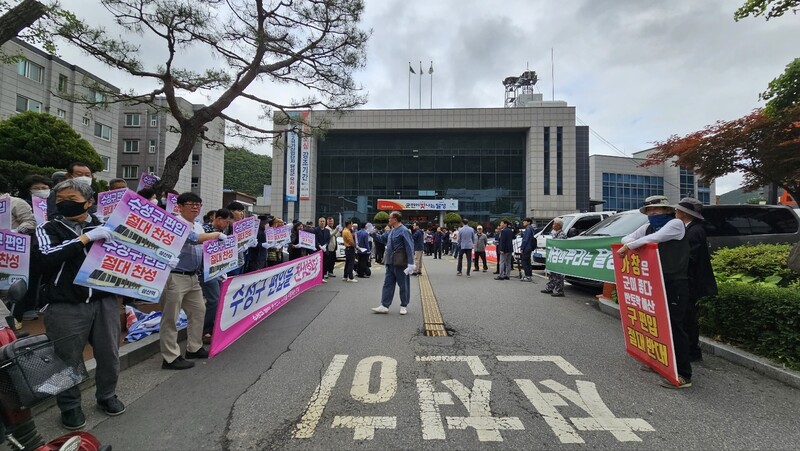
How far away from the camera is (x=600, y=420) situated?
122 inches

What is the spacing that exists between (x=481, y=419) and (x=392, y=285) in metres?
4.29

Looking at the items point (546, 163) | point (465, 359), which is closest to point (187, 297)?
point (465, 359)

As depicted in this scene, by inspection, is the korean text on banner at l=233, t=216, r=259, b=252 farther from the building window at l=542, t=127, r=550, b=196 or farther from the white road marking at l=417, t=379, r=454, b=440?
the building window at l=542, t=127, r=550, b=196

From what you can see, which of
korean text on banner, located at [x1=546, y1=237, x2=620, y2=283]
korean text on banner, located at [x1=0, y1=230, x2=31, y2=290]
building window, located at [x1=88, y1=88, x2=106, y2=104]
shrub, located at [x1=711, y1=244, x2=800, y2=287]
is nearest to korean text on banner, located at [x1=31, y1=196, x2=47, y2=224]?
korean text on banner, located at [x1=0, y1=230, x2=31, y2=290]

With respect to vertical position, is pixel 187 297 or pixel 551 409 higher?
pixel 187 297

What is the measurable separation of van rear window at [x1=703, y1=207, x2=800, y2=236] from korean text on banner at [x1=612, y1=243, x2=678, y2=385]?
4714 millimetres

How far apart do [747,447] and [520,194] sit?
4850cm

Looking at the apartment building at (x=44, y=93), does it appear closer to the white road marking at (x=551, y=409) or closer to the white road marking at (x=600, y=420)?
the white road marking at (x=551, y=409)

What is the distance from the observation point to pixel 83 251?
310 centimetres

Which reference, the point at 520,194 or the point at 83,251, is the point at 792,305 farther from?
the point at 520,194

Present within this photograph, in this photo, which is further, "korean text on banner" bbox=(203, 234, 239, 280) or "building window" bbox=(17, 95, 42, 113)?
"building window" bbox=(17, 95, 42, 113)

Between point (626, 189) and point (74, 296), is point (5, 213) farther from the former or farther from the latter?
point (626, 189)

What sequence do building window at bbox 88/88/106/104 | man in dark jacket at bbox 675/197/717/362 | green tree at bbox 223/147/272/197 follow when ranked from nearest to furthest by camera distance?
1. man in dark jacket at bbox 675/197/717/362
2. building window at bbox 88/88/106/104
3. green tree at bbox 223/147/272/197

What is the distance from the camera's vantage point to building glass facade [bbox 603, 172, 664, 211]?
60.1 metres
